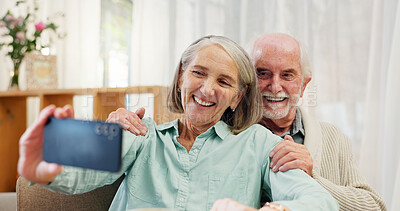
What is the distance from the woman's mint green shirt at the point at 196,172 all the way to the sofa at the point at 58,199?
0.11 m

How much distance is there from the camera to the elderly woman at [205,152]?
102 cm

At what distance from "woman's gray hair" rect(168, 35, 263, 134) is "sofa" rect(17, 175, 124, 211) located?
35 centimetres

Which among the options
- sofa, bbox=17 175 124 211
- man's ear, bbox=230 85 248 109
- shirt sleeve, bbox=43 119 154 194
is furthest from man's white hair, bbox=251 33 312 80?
sofa, bbox=17 175 124 211

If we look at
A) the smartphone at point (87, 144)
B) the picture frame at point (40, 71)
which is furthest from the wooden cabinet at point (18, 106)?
the smartphone at point (87, 144)

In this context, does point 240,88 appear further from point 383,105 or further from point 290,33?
point 383,105

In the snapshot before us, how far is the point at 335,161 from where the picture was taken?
1357mm

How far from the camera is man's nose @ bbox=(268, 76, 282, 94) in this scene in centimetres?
135

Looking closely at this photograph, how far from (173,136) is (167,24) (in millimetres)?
1748

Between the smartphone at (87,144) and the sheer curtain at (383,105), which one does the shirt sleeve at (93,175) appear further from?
the sheer curtain at (383,105)

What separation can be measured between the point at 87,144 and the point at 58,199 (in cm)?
72

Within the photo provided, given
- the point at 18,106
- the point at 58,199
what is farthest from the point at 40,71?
the point at 58,199

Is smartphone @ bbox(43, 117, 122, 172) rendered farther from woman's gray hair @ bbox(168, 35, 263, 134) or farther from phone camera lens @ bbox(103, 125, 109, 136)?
woman's gray hair @ bbox(168, 35, 263, 134)

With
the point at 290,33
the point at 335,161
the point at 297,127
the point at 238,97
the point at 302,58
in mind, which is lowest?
the point at 335,161

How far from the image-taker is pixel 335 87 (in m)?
2.21
